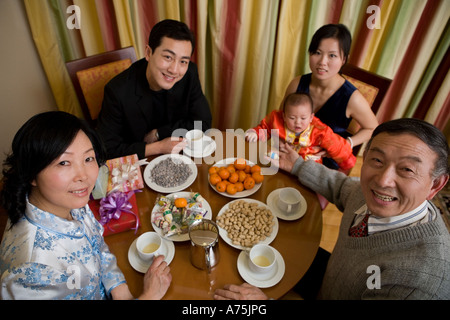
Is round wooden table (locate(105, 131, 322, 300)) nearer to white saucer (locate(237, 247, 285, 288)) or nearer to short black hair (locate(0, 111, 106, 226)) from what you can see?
white saucer (locate(237, 247, 285, 288))

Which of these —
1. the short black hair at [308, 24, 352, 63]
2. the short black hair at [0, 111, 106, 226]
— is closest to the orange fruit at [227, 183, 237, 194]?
the short black hair at [0, 111, 106, 226]

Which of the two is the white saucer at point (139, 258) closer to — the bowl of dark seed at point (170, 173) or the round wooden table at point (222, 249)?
the round wooden table at point (222, 249)

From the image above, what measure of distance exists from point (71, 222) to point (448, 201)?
2.92m

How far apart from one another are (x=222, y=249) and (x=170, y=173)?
51 cm

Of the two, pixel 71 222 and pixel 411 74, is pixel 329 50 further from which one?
pixel 71 222

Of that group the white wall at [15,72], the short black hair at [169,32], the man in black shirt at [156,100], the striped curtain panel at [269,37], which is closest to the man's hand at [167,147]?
the man in black shirt at [156,100]

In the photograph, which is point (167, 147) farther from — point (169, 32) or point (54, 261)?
point (54, 261)

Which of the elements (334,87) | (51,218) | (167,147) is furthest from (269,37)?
(51,218)

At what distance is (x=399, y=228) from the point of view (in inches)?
41.4

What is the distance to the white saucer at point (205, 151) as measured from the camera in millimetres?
1644

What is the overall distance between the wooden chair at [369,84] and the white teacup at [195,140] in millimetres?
852

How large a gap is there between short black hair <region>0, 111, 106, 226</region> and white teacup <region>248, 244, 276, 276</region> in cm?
76
